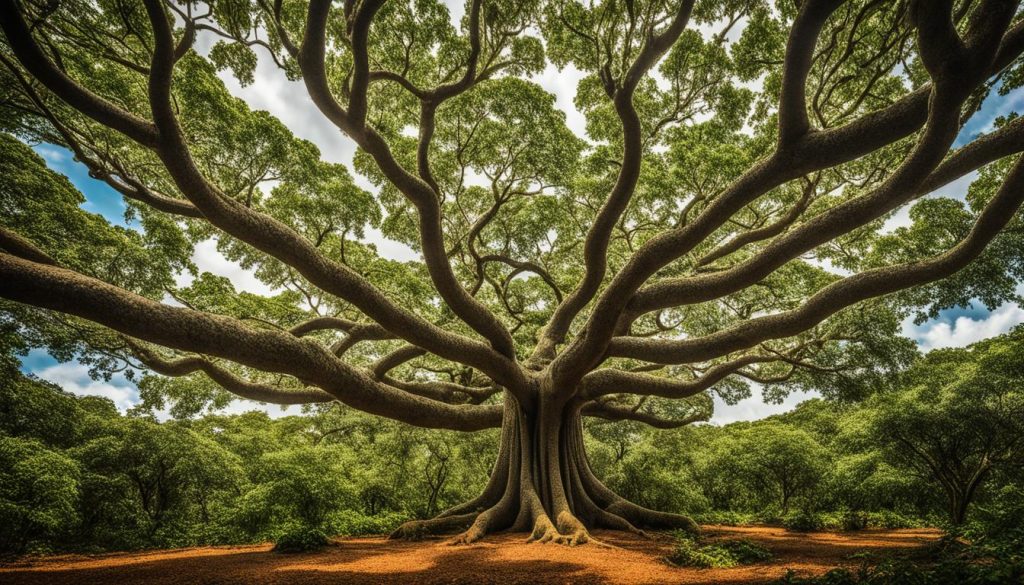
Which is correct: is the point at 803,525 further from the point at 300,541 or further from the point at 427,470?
the point at 300,541

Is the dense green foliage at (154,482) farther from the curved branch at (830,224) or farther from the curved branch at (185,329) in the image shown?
the curved branch at (830,224)

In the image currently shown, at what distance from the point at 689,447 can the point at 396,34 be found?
20.0 meters

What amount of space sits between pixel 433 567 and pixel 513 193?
671 centimetres

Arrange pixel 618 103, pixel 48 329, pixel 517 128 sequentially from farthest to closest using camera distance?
1. pixel 517 128
2. pixel 48 329
3. pixel 618 103

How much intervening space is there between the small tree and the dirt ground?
26.0 feet

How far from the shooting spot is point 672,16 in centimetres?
520

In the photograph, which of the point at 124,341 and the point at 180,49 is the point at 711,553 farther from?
the point at 124,341

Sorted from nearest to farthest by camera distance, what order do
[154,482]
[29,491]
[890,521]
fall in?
1. [29,491]
2. [154,482]
3. [890,521]

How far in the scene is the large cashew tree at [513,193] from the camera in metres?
4.25

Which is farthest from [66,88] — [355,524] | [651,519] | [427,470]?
[427,470]

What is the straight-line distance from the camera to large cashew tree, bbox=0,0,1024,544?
167 inches

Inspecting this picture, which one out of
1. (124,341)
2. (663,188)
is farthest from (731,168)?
(124,341)

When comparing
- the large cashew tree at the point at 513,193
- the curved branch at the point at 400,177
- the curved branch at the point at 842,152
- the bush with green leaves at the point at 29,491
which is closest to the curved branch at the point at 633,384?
the large cashew tree at the point at 513,193

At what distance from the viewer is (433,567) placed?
4.89 meters
